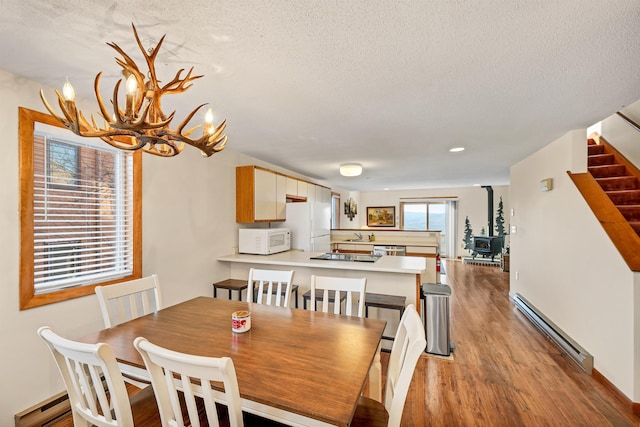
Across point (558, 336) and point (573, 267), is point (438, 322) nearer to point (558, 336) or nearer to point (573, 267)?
point (558, 336)

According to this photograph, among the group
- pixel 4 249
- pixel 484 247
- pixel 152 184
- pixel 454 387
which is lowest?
pixel 454 387

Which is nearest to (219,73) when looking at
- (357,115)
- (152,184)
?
(357,115)

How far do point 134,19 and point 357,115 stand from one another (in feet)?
5.38

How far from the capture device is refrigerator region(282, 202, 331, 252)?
4.19m

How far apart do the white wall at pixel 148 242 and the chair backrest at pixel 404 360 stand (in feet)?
7.44

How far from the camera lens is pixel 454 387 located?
7.41ft

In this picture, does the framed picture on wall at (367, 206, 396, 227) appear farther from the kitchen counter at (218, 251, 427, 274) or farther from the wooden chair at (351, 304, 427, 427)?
the wooden chair at (351, 304, 427, 427)

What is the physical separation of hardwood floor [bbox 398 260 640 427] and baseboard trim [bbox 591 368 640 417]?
0.09 ft

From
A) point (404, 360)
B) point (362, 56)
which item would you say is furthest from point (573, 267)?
point (362, 56)

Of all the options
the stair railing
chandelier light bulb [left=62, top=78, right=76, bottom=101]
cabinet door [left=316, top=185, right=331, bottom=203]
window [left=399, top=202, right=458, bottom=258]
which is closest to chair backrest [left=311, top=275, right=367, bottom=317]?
chandelier light bulb [left=62, top=78, right=76, bottom=101]

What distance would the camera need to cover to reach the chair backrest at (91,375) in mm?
937

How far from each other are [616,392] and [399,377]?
234 cm

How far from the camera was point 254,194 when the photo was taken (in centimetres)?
372

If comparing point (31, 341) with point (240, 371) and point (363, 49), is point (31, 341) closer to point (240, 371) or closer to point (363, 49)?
point (240, 371)
